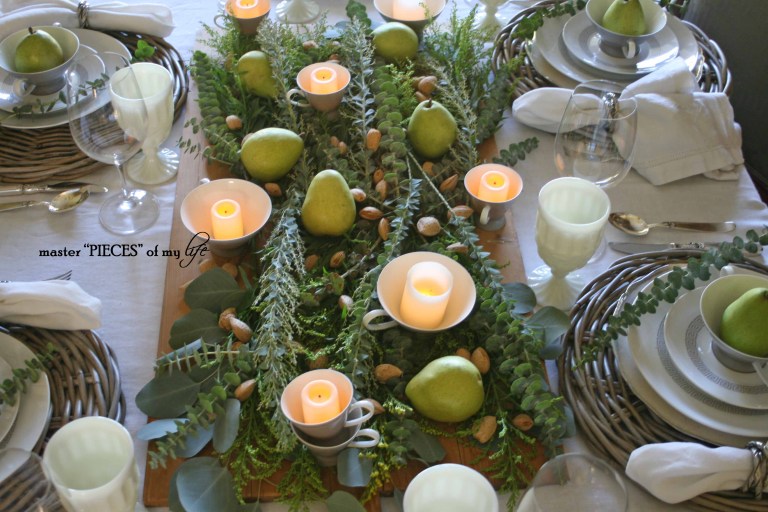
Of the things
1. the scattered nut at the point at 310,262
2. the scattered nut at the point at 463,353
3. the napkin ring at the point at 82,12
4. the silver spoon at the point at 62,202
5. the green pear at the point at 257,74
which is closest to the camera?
the scattered nut at the point at 463,353

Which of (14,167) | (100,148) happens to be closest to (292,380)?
(100,148)

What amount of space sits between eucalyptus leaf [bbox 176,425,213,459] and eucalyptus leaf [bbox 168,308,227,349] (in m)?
0.13

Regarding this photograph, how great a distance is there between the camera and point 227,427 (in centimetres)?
88

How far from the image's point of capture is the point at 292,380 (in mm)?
856

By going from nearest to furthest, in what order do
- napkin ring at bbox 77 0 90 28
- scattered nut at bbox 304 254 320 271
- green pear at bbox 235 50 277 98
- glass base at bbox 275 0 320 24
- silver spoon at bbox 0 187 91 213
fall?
1. scattered nut at bbox 304 254 320 271
2. silver spoon at bbox 0 187 91 213
3. green pear at bbox 235 50 277 98
4. napkin ring at bbox 77 0 90 28
5. glass base at bbox 275 0 320 24

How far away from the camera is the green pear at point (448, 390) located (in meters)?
0.89

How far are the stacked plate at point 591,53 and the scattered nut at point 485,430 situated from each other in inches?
28.6

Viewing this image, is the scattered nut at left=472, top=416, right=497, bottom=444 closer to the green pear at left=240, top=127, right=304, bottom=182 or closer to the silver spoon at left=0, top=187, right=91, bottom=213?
the green pear at left=240, top=127, right=304, bottom=182

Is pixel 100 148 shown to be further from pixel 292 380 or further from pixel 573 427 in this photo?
pixel 573 427

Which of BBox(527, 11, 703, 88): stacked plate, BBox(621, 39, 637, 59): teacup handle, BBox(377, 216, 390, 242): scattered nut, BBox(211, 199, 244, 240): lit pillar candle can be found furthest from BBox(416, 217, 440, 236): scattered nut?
BBox(621, 39, 637, 59): teacup handle

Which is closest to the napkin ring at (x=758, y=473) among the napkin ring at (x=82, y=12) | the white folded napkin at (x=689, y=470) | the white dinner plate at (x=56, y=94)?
the white folded napkin at (x=689, y=470)

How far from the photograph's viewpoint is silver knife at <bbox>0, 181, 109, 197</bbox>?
1.16 metres

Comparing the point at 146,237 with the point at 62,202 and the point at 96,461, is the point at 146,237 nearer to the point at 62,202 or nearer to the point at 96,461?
the point at 62,202

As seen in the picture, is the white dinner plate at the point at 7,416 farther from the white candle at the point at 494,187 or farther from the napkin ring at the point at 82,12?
the napkin ring at the point at 82,12
